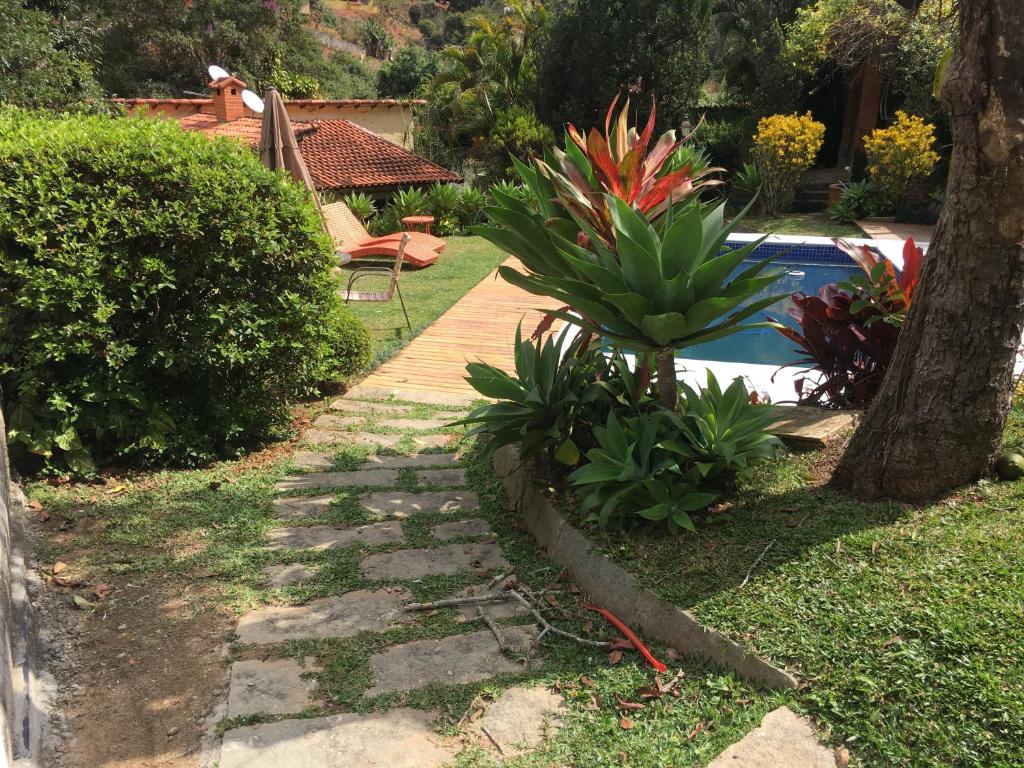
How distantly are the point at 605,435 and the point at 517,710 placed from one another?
1362mm

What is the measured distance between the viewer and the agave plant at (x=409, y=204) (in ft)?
50.7

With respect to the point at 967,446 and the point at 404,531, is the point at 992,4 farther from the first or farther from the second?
the point at 404,531

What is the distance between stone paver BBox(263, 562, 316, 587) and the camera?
358 centimetres

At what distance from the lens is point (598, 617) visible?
319 centimetres

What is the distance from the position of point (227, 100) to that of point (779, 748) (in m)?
18.8

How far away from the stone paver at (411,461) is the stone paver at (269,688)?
220 centimetres

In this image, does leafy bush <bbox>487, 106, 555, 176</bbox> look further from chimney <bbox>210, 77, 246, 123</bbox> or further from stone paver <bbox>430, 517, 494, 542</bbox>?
stone paver <bbox>430, 517, 494, 542</bbox>

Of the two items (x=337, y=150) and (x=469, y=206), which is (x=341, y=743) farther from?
(x=337, y=150)

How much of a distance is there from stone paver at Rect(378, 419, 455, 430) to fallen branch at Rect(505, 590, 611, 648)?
2.64 metres

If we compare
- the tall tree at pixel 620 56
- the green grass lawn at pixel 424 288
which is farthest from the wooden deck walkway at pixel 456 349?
the tall tree at pixel 620 56

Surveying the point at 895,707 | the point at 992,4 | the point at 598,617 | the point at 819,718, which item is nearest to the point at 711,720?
the point at 819,718

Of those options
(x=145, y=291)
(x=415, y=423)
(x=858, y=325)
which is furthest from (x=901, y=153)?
(x=145, y=291)

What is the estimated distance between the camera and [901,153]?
14.8 m

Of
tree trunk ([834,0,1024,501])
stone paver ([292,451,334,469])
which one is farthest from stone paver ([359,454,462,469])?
tree trunk ([834,0,1024,501])
